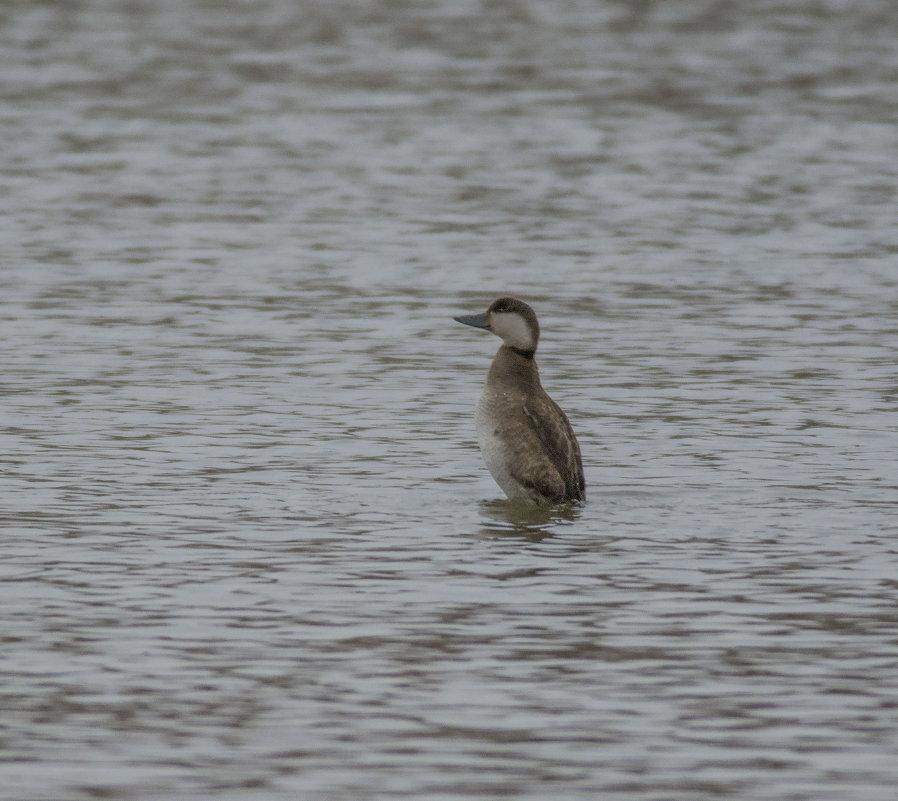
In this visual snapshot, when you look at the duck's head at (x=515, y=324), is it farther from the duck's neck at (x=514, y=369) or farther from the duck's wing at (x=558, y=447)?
the duck's wing at (x=558, y=447)

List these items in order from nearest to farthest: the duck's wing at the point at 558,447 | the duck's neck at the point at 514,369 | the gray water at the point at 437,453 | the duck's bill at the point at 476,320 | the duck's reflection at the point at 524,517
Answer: the gray water at the point at 437,453 < the duck's reflection at the point at 524,517 < the duck's wing at the point at 558,447 < the duck's neck at the point at 514,369 < the duck's bill at the point at 476,320

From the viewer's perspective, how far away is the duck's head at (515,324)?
12594 mm

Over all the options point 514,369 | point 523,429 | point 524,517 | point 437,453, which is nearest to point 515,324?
point 514,369

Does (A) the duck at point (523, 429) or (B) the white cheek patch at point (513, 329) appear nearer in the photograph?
(A) the duck at point (523, 429)

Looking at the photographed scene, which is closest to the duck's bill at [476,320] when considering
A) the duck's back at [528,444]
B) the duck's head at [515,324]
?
the duck's head at [515,324]

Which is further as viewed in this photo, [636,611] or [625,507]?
[625,507]

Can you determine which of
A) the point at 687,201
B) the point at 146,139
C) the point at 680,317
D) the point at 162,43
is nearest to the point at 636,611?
the point at 680,317

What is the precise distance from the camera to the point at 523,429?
12219 mm

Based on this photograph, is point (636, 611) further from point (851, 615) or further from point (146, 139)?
point (146, 139)

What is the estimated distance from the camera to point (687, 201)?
2423 cm

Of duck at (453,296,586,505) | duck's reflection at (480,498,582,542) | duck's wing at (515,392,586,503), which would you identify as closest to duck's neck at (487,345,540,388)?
duck at (453,296,586,505)

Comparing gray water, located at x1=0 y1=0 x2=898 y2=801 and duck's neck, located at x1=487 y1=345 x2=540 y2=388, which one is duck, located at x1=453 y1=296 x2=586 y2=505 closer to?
duck's neck, located at x1=487 y1=345 x2=540 y2=388

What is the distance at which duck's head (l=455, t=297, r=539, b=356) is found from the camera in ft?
41.3

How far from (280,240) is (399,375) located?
20.4 ft
